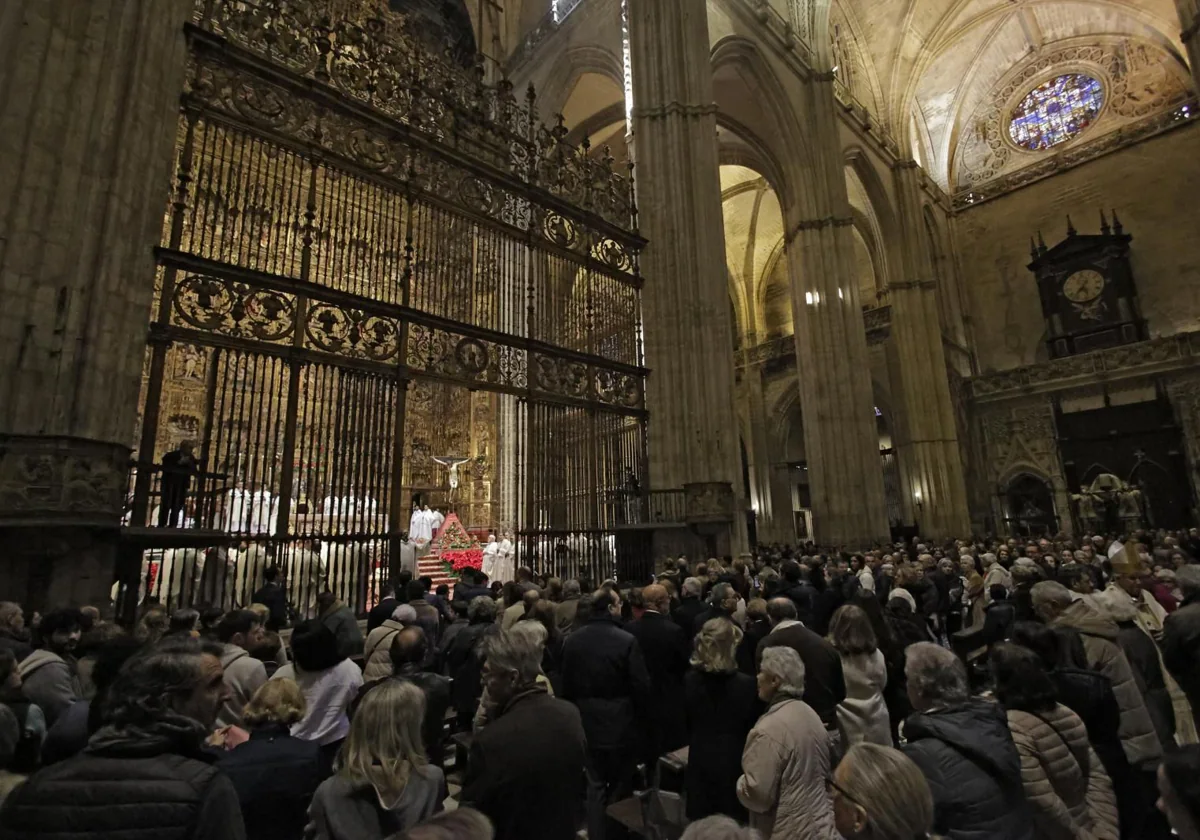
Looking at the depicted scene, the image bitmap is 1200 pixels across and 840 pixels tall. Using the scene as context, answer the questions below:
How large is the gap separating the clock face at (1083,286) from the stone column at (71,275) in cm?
2783

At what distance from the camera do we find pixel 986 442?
2400 cm

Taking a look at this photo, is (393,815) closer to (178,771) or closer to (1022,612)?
(178,771)

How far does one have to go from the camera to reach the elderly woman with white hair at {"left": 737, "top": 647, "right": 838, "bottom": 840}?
6.82 ft

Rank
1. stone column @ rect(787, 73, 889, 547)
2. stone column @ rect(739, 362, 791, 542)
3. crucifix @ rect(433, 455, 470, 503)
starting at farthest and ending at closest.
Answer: stone column @ rect(739, 362, 791, 542) < stone column @ rect(787, 73, 889, 547) < crucifix @ rect(433, 455, 470, 503)

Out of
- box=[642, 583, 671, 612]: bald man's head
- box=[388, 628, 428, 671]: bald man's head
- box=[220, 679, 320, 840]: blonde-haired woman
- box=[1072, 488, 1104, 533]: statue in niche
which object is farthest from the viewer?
box=[1072, 488, 1104, 533]: statue in niche

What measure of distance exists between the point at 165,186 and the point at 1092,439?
86.0ft

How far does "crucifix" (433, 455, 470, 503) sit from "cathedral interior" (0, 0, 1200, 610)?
0.15 m

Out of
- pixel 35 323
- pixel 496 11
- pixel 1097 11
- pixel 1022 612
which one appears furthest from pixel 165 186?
pixel 1097 11

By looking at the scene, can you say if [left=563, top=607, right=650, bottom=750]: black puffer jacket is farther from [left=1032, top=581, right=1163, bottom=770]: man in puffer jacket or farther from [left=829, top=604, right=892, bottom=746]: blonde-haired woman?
[left=1032, top=581, right=1163, bottom=770]: man in puffer jacket

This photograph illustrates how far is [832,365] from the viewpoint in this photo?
17.2 m

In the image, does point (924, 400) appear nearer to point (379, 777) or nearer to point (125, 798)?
point (379, 777)

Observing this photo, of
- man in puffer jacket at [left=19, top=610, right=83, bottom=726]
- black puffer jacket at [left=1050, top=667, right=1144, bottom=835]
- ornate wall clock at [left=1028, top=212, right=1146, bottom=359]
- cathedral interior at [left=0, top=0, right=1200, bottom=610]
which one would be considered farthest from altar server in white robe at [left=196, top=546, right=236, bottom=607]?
ornate wall clock at [left=1028, top=212, right=1146, bottom=359]

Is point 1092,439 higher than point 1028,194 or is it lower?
lower

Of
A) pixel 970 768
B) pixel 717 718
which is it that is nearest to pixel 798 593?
pixel 717 718
